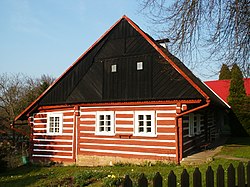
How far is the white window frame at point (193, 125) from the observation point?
14113 mm

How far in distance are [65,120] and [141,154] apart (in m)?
5.14

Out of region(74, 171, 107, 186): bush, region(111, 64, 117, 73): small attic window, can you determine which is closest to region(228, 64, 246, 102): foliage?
region(111, 64, 117, 73): small attic window

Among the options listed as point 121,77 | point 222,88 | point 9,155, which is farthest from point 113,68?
point 222,88

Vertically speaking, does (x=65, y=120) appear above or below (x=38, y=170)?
above

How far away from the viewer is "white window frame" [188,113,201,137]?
14.1 metres

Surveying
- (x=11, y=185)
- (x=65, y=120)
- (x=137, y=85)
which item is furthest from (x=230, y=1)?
(x=65, y=120)

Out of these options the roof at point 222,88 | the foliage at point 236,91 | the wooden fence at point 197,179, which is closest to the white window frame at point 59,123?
the wooden fence at point 197,179

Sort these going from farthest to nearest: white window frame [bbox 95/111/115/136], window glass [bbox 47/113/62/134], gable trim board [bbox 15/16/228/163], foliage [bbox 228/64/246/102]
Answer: foliage [bbox 228/64/246/102]
window glass [bbox 47/113/62/134]
white window frame [bbox 95/111/115/136]
gable trim board [bbox 15/16/228/163]

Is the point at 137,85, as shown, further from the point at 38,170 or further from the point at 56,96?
the point at 38,170

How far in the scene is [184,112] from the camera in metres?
12.4

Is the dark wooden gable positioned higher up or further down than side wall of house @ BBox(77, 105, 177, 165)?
higher up

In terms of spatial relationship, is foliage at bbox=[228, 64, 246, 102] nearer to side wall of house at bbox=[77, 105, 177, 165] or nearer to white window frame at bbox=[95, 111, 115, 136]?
→ side wall of house at bbox=[77, 105, 177, 165]

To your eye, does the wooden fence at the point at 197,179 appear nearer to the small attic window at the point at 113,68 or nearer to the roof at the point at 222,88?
the small attic window at the point at 113,68

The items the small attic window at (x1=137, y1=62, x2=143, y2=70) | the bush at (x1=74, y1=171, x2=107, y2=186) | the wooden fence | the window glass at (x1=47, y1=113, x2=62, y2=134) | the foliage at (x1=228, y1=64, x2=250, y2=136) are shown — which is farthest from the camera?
the foliage at (x1=228, y1=64, x2=250, y2=136)
